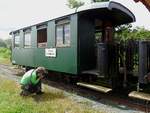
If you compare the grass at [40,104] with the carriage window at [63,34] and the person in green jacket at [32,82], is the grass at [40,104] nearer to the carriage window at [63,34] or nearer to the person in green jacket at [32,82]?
the person in green jacket at [32,82]

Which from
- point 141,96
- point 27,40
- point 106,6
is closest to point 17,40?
point 27,40

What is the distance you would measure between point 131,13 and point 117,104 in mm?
4038

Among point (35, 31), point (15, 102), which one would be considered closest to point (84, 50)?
point (15, 102)

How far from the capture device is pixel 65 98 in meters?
9.99

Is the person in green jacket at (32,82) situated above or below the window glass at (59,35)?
below

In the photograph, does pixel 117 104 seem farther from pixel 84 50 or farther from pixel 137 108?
pixel 84 50

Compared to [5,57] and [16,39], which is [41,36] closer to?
[16,39]

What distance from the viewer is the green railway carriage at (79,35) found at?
1073 cm

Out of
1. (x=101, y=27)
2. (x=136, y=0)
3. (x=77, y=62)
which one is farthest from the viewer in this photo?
(x=101, y=27)

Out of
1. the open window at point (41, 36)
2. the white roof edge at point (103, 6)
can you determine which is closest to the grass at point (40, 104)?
the white roof edge at point (103, 6)

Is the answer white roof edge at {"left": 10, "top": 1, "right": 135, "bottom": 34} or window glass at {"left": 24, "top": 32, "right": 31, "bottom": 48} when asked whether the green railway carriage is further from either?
window glass at {"left": 24, "top": 32, "right": 31, "bottom": 48}

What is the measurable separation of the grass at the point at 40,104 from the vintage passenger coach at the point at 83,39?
51.7 inches

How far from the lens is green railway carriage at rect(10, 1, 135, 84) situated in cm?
1073

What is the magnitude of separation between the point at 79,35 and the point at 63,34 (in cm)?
101
